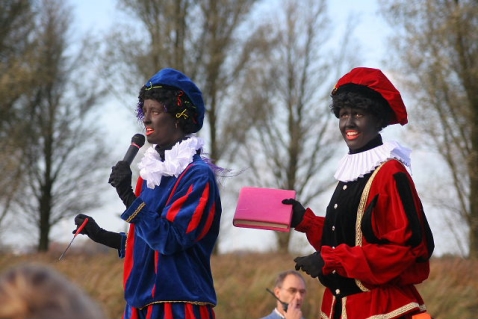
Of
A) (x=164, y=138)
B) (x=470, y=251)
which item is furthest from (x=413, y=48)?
(x=164, y=138)

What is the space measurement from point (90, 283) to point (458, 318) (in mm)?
3760

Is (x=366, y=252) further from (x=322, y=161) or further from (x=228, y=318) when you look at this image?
(x=322, y=161)

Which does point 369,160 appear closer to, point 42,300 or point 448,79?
point 42,300

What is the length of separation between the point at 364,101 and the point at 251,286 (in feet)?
18.2

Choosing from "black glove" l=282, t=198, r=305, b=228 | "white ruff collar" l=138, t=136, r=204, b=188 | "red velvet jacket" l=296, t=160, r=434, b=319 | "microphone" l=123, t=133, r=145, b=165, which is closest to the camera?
"red velvet jacket" l=296, t=160, r=434, b=319

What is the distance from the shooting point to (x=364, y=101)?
4141 millimetres

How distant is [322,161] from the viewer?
21.5 m

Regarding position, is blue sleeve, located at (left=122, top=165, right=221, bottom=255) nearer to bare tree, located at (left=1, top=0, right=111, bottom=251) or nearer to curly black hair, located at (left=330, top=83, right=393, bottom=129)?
curly black hair, located at (left=330, top=83, right=393, bottom=129)

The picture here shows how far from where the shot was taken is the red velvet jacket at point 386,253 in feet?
12.6

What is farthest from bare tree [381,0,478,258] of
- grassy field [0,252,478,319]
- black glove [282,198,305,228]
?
black glove [282,198,305,228]

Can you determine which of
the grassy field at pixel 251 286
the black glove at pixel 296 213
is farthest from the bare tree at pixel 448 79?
the black glove at pixel 296 213

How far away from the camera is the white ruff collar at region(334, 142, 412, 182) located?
4090mm

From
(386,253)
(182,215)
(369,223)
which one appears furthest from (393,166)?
(182,215)

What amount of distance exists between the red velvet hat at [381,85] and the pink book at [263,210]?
2.07 feet
